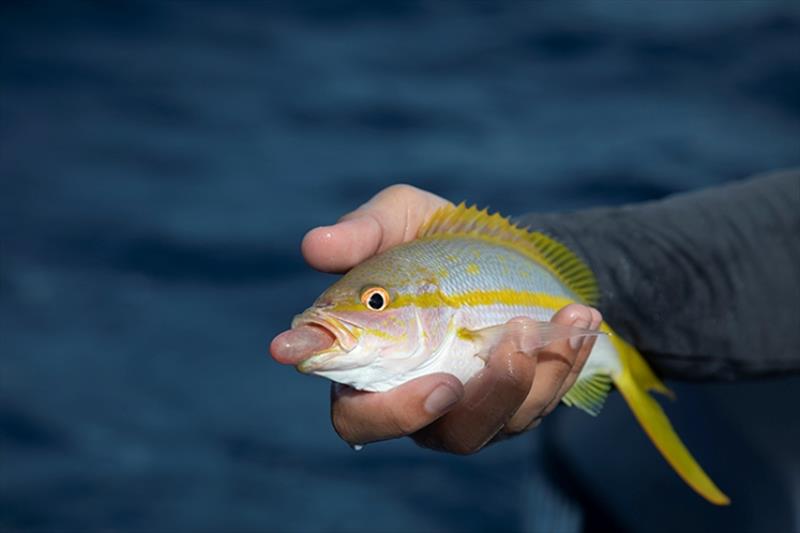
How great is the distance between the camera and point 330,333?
2428 mm

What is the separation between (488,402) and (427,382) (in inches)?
9.9

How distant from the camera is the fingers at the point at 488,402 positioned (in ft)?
8.60

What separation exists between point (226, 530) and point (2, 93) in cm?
615

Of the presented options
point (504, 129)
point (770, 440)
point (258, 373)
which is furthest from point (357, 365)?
point (504, 129)

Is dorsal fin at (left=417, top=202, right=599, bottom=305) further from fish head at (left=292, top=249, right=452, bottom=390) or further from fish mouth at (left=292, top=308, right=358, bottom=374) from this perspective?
fish mouth at (left=292, top=308, right=358, bottom=374)

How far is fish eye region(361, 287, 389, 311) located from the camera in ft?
8.20

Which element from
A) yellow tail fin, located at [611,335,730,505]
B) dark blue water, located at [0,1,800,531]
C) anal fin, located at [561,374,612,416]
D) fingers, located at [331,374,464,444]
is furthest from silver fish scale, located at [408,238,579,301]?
dark blue water, located at [0,1,800,531]

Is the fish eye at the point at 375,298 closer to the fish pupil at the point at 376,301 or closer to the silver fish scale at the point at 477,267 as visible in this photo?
the fish pupil at the point at 376,301

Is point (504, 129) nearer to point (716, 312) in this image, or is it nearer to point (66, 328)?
point (66, 328)

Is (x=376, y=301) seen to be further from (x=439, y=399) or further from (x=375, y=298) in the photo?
(x=439, y=399)

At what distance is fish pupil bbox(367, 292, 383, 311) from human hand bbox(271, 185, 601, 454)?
15 cm

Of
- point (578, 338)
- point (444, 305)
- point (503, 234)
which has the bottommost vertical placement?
point (578, 338)

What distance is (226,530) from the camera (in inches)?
232

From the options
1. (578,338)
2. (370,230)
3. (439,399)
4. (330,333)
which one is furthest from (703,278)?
(330,333)
